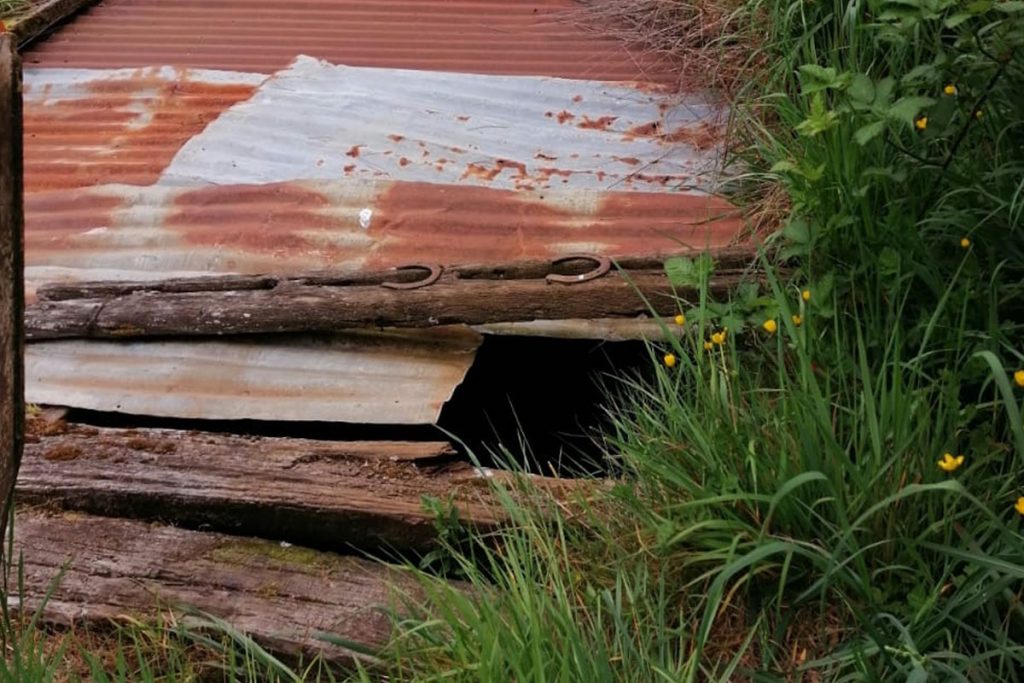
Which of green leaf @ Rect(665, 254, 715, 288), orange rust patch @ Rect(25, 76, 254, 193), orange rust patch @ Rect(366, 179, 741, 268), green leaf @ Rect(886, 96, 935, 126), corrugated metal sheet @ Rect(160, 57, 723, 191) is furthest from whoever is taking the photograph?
orange rust patch @ Rect(25, 76, 254, 193)

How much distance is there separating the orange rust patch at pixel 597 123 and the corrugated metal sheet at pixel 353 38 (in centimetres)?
35

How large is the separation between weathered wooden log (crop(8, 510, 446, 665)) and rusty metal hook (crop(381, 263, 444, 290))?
0.88 m

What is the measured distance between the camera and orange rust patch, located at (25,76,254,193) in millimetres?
4102

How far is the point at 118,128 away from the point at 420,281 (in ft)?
6.41

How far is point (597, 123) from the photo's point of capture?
4066 millimetres

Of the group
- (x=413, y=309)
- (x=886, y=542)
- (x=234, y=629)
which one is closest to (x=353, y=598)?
(x=234, y=629)

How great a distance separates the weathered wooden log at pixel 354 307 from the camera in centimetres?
305

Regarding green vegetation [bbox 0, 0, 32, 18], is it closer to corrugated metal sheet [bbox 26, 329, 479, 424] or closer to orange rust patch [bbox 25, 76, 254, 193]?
orange rust patch [bbox 25, 76, 254, 193]

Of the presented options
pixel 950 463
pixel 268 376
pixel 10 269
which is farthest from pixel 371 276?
pixel 950 463

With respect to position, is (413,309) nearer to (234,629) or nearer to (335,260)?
(335,260)

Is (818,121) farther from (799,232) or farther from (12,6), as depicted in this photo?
(12,6)

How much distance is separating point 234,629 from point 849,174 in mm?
1949

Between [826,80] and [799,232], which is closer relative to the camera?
[826,80]

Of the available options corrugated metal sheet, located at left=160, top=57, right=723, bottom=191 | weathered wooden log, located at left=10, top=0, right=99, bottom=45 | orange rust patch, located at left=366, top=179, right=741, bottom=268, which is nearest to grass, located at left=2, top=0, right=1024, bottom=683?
orange rust patch, located at left=366, top=179, right=741, bottom=268
